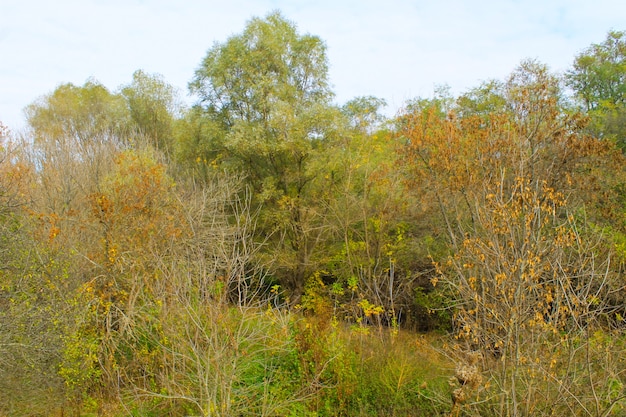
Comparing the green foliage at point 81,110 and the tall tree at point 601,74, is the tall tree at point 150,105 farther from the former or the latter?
the tall tree at point 601,74

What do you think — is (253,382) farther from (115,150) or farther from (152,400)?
(115,150)

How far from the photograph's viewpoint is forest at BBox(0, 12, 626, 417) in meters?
6.62

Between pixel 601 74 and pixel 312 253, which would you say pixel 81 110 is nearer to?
pixel 312 253

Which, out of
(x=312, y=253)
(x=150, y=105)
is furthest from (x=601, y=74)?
(x=150, y=105)

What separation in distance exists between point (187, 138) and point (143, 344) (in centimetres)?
1187

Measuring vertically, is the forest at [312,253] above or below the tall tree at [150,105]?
below

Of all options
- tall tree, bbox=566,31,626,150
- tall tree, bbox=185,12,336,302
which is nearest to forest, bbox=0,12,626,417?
tall tree, bbox=185,12,336,302

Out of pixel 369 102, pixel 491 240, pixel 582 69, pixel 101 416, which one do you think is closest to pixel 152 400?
pixel 101 416

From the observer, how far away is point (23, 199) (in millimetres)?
9383

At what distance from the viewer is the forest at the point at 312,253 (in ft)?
21.7

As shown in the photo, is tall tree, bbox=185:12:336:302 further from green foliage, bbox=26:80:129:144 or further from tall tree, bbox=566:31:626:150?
tall tree, bbox=566:31:626:150

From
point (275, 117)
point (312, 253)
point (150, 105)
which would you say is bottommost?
point (312, 253)

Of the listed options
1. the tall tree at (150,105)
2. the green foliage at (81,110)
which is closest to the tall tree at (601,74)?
the tall tree at (150,105)

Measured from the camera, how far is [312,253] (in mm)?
19297
